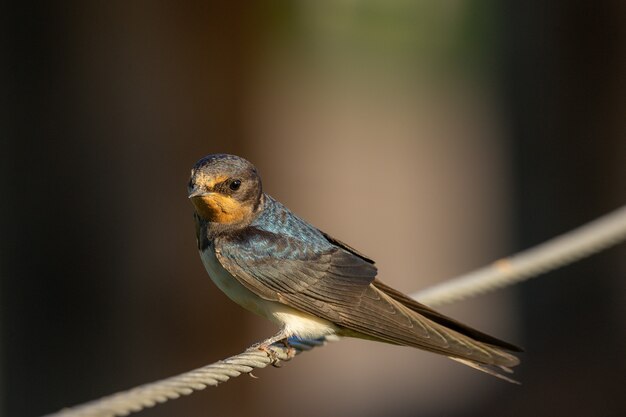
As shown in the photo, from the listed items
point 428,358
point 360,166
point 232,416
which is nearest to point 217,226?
point 232,416

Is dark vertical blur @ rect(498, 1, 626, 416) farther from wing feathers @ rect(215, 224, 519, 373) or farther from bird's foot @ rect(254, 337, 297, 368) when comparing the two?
bird's foot @ rect(254, 337, 297, 368)

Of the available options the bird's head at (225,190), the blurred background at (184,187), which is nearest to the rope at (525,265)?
the bird's head at (225,190)

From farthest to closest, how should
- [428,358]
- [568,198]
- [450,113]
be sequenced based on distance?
1. [450,113]
2. [428,358]
3. [568,198]

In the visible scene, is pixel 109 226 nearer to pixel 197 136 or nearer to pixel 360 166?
pixel 197 136

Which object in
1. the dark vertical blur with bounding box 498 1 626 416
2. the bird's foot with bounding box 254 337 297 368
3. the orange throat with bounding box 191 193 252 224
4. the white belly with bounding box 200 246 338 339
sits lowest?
the bird's foot with bounding box 254 337 297 368

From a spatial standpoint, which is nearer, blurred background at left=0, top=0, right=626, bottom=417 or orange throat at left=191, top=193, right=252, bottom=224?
orange throat at left=191, top=193, right=252, bottom=224

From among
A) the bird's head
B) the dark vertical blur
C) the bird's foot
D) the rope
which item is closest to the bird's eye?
the bird's head
